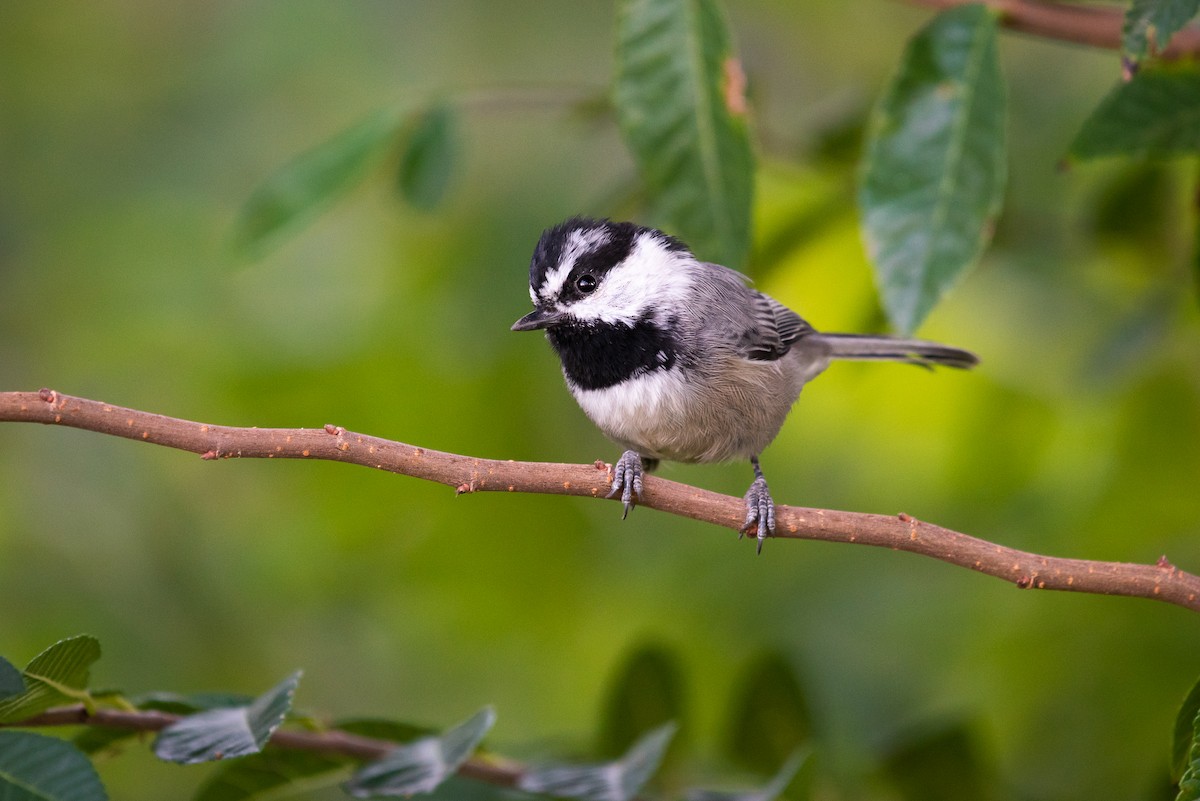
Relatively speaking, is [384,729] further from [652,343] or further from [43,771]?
[652,343]

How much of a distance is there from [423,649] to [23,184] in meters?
2.78

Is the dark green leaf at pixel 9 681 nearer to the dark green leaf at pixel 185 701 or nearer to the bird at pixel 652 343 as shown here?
the dark green leaf at pixel 185 701

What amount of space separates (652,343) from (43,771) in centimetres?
153

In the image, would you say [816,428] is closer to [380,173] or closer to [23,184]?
[380,173]

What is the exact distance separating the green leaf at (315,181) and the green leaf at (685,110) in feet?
2.46

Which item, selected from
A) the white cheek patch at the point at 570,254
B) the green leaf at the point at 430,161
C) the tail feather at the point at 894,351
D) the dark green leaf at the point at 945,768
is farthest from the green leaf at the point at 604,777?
the green leaf at the point at 430,161

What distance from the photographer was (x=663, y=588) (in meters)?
3.85

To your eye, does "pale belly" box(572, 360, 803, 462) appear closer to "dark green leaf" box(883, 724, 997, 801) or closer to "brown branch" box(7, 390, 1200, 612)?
"brown branch" box(7, 390, 1200, 612)

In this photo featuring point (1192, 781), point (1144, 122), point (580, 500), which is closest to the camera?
point (1192, 781)

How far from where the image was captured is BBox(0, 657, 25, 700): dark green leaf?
1491 mm

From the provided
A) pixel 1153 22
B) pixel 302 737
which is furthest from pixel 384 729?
pixel 1153 22

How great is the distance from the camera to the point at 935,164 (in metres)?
2.34

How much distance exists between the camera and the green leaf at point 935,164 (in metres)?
2.25

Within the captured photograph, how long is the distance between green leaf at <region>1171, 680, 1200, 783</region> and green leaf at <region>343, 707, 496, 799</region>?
104 cm
